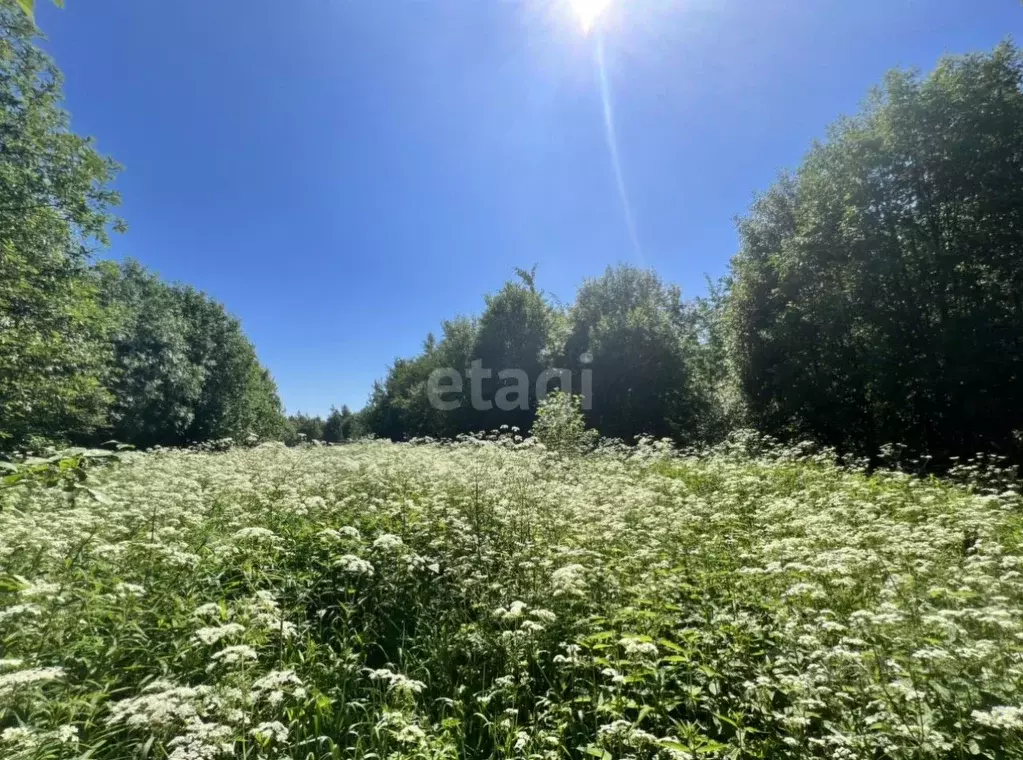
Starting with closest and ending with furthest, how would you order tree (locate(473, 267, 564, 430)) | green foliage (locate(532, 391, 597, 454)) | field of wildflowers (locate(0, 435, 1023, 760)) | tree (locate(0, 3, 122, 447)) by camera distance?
field of wildflowers (locate(0, 435, 1023, 760)), tree (locate(0, 3, 122, 447)), green foliage (locate(532, 391, 597, 454)), tree (locate(473, 267, 564, 430))

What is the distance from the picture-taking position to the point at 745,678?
113 inches

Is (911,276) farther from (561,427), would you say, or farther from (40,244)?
(40,244)

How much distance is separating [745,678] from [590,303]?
23.0 m

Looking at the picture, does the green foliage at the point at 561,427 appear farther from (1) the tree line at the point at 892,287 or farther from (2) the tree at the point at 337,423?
(2) the tree at the point at 337,423

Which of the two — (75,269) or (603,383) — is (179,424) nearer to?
(75,269)

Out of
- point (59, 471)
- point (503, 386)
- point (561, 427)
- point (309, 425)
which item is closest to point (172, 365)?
point (503, 386)

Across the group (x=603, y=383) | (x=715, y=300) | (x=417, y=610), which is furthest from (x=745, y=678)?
(x=715, y=300)

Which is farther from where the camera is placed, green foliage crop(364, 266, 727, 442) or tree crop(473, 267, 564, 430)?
tree crop(473, 267, 564, 430)

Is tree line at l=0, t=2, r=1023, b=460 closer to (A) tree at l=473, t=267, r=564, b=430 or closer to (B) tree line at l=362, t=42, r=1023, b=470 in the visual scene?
(B) tree line at l=362, t=42, r=1023, b=470

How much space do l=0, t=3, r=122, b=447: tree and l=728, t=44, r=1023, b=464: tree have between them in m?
21.5

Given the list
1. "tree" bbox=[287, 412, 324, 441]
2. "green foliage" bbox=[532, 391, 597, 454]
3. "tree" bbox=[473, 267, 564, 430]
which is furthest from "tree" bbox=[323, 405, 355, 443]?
"green foliage" bbox=[532, 391, 597, 454]

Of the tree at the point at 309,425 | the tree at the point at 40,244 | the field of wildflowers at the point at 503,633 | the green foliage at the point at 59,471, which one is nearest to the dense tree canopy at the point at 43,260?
the tree at the point at 40,244

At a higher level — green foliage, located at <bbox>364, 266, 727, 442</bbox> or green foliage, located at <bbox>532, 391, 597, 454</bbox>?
green foliage, located at <bbox>364, 266, 727, 442</bbox>

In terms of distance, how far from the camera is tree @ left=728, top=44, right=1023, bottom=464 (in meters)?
12.0
